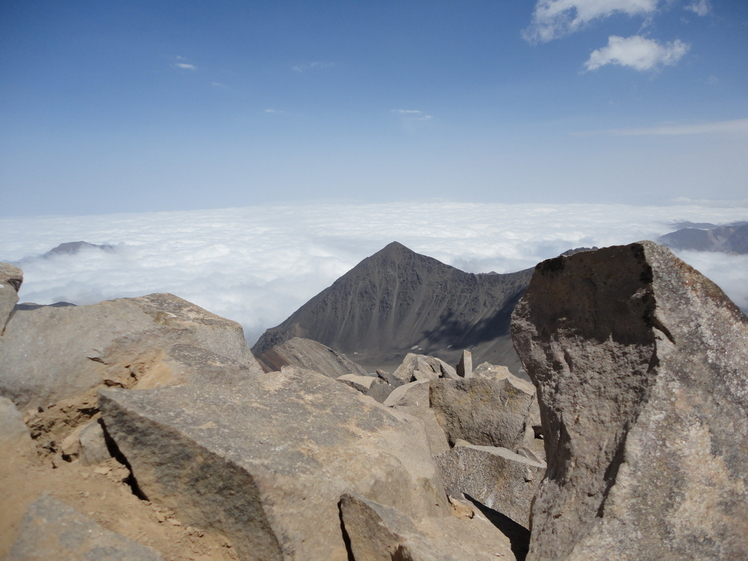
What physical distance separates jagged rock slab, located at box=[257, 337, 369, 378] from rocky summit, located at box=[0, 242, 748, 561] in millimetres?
21475

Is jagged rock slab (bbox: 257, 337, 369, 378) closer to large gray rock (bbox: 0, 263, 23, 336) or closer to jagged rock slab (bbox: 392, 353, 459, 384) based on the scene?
jagged rock slab (bbox: 392, 353, 459, 384)

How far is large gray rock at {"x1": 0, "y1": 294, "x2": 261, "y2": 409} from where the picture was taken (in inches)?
172

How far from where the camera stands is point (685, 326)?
143 inches

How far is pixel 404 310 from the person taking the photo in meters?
58.8

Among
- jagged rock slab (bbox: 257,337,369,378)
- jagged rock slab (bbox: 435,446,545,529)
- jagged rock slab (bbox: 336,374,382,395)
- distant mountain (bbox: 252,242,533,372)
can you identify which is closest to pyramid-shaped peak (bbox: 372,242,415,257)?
distant mountain (bbox: 252,242,533,372)

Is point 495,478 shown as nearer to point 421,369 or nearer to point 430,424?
point 430,424

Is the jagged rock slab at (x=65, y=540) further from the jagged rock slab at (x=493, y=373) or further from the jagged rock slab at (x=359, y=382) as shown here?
the jagged rock slab at (x=493, y=373)

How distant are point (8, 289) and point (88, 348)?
0.93 metres

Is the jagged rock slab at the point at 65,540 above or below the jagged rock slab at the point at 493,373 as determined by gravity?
above

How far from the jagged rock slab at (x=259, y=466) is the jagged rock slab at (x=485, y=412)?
3351 millimetres

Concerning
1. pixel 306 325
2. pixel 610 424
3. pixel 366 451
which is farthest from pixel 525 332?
pixel 306 325

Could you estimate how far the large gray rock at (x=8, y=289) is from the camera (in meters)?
4.51

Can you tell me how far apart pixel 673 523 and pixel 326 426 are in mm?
Result: 2789

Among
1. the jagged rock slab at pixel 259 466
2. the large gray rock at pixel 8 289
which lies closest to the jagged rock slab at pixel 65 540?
the jagged rock slab at pixel 259 466
